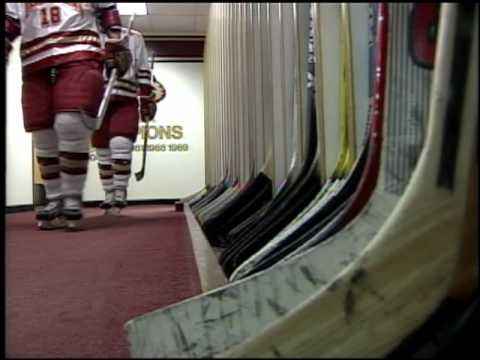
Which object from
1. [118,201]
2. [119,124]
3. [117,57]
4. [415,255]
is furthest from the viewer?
[118,201]

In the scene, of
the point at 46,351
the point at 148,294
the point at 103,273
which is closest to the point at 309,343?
the point at 46,351

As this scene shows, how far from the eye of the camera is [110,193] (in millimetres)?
848

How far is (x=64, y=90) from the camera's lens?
50 cm

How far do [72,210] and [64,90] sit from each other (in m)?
0.10

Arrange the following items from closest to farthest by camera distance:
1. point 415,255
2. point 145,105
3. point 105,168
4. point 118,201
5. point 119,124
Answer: point 415,255
point 119,124
point 105,168
point 118,201
point 145,105

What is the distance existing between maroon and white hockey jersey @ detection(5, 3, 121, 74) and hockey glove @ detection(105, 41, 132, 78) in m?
0.02

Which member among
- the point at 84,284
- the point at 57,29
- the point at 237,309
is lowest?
the point at 84,284

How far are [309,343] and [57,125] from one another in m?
0.28

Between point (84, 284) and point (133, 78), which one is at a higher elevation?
point (133, 78)

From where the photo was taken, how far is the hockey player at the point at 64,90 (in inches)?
18.8

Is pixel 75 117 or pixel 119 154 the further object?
pixel 119 154

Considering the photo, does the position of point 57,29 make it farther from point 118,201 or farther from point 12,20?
point 118,201

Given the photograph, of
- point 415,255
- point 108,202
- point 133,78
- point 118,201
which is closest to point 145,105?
point 118,201

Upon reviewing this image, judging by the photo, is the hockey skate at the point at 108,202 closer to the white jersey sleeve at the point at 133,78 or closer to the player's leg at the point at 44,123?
the white jersey sleeve at the point at 133,78
